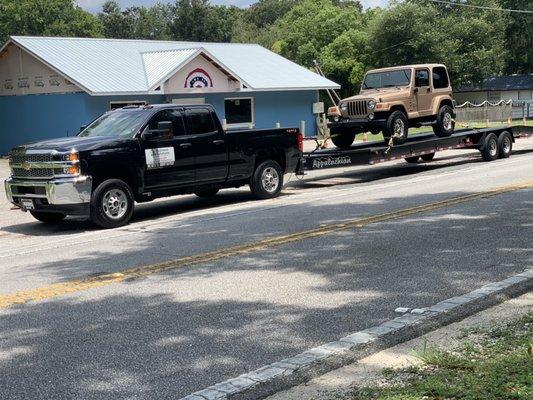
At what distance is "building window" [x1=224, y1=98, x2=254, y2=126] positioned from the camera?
34.4m

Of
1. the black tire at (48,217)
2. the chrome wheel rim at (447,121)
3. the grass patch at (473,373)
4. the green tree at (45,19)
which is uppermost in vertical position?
the green tree at (45,19)

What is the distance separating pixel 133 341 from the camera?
5.70 metres

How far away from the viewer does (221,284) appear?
747cm

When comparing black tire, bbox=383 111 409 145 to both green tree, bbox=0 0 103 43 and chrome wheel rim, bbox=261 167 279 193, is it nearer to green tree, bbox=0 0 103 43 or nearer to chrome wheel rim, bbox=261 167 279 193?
chrome wheel rim, bbox=261 167 279 193

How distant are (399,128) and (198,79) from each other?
15291 millimetres

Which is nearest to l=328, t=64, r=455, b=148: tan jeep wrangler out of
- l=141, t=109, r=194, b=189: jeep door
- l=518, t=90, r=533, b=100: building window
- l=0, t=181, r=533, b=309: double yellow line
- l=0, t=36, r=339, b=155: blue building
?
l=0, t=181, r=533, b=309: double yellow line

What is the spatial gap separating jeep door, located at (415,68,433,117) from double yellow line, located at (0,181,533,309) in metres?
6.43

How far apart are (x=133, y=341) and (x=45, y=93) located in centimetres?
2716

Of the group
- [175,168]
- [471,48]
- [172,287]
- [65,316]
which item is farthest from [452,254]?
[471,48]

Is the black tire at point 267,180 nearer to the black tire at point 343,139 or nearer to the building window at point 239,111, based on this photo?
the black tire at point 343,139

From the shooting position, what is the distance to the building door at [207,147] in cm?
1388

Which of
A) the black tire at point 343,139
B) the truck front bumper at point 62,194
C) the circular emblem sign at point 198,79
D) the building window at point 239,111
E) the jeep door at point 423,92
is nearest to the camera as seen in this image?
the truck front bumper at point 62,194

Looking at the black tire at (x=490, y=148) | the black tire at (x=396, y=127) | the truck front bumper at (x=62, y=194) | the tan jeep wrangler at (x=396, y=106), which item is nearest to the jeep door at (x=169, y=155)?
the truck front bumper at (x=62, y=194)

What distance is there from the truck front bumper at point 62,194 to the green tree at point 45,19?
53678 millimetres
